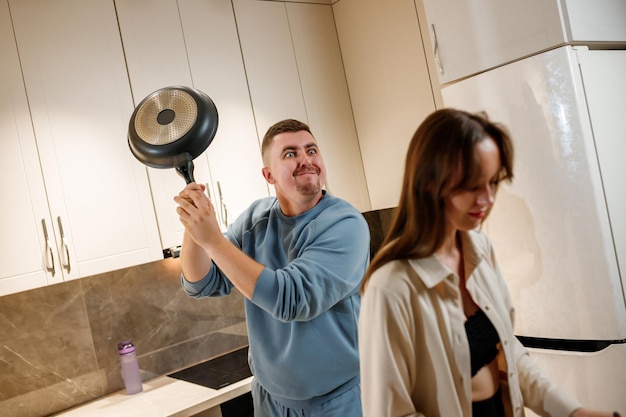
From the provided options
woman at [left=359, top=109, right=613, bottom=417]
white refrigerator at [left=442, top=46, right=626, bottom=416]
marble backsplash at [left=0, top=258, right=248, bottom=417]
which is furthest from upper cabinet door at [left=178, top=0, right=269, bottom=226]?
woman at [left=359, top=109, right=613, bottom=417]

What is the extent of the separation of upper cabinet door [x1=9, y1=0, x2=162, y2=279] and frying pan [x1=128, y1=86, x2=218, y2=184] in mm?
876

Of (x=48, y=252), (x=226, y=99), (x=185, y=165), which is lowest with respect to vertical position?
(x=48, y=252)

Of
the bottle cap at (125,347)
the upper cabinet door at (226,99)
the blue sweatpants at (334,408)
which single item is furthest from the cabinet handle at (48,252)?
the blue sweatpants at (334,408)

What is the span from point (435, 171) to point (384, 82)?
2151 mm

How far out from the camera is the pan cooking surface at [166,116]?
4.76 ft

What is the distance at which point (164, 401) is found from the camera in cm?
232

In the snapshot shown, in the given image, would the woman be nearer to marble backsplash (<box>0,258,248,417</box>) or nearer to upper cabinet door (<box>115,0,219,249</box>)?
upper cabinet door (<box>115,0,219,249</box>)

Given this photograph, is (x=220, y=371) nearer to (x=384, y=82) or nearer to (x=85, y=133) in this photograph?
(x=85, y=133)

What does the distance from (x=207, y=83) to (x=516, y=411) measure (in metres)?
2.01

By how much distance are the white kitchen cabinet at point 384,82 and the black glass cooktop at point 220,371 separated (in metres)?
1.07

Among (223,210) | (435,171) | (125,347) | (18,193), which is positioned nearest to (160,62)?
(223,210)

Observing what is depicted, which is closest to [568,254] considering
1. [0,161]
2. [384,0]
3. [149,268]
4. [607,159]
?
[607,159]

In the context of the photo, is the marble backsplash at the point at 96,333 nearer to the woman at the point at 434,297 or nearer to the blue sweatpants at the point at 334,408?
the blue sweatpants at the point at 334,408

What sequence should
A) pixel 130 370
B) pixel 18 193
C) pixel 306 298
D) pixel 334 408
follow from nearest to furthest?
1. pixel 306 298
2. pixel 334 408
3. pixel 18 193
4. pixel 130 370
